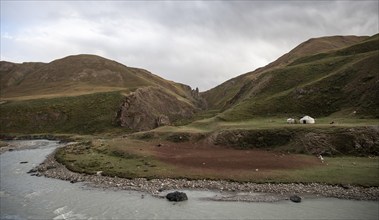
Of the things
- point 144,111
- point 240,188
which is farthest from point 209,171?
point 144,111

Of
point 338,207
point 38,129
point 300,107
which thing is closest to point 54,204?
point 338,207

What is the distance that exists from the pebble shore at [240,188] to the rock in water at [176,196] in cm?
256

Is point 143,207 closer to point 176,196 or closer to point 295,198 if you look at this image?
point 176,196

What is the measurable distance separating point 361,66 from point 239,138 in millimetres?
51873

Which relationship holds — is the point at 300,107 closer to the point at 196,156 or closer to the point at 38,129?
the point at 196,156

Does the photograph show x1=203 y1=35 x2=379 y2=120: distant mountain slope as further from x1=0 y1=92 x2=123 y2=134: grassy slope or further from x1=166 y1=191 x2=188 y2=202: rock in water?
x1=0 y1=92 x2=123 y2=134: grassy slope

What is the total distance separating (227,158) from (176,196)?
20991mm

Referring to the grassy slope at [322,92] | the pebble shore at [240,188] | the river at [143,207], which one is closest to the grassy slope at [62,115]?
the grassy slope at [322,92]

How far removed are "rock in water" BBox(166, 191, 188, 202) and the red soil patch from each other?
13.6m

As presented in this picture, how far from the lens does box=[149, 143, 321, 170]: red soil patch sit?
189ft

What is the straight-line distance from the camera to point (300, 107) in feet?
322

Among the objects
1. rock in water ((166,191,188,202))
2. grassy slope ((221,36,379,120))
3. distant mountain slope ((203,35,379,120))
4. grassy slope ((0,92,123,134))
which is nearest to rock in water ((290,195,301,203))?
rock in water ((166,191,188,202))

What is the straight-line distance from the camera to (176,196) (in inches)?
1743

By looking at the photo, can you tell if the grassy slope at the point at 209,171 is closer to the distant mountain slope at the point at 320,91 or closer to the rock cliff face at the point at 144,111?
the distant mountain slope at the point at 320,91
